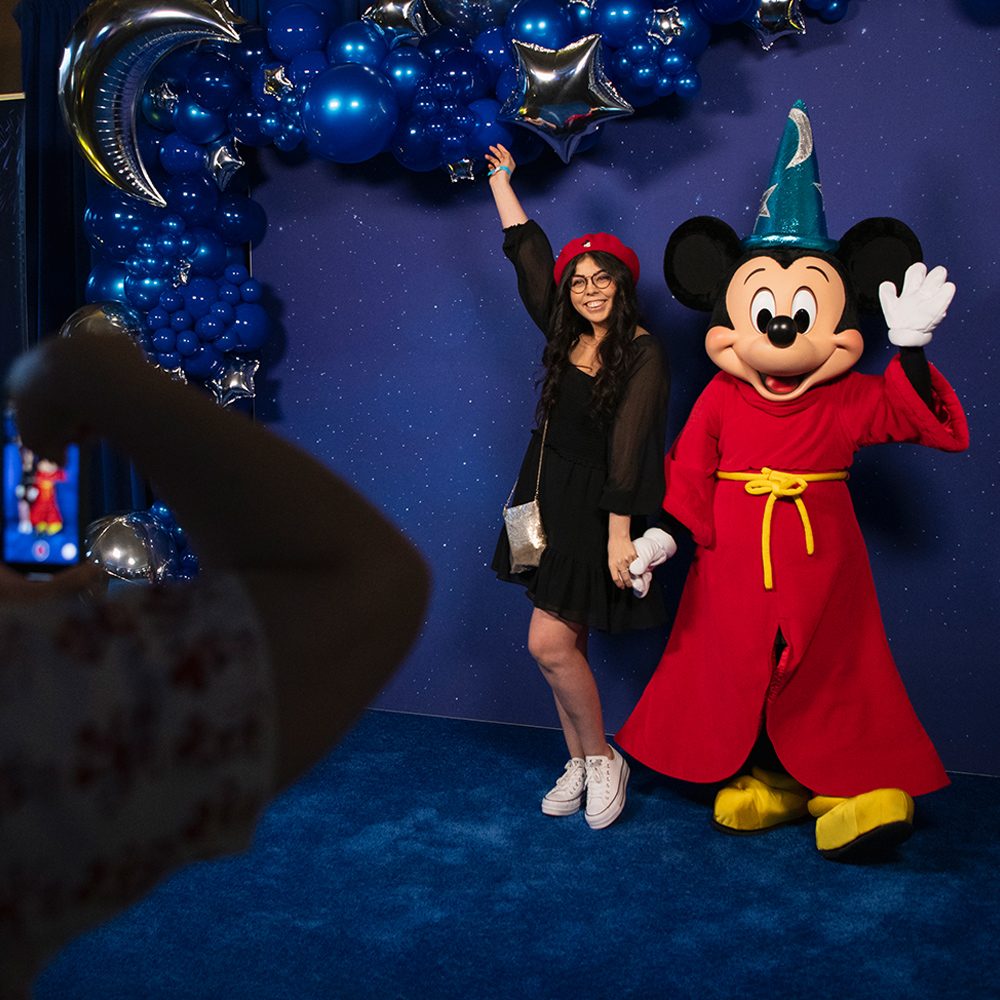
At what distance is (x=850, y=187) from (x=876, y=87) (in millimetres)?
252

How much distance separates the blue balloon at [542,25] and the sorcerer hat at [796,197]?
23.8 inches

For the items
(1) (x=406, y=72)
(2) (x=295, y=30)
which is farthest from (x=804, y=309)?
(2) (x=295, y=30)

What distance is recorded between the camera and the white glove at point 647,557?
2.81 m

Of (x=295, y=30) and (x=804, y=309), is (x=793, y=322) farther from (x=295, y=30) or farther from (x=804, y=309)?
(x=295, y=30)

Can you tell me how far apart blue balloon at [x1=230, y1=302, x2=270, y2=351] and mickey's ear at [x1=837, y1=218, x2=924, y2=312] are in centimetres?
164

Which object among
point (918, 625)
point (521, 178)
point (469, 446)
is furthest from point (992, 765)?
point (521, 178)

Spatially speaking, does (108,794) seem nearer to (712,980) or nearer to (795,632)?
(712,980)

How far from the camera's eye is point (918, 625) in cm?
323

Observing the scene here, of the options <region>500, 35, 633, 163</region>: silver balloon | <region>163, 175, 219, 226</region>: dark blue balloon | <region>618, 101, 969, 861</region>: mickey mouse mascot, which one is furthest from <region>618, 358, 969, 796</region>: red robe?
<region>163, 175, 219, 226</region>: dark blue balloon

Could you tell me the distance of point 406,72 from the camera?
3193 mm

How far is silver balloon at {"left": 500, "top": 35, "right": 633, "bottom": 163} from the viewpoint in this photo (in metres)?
2.98

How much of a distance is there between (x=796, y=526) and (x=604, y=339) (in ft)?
2.02

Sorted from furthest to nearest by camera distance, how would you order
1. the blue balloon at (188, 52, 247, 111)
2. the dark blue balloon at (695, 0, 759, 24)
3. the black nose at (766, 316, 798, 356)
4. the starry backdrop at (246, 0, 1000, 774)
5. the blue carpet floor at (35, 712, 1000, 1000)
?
the blue balloon at (188, 52, 247, 111), the starry backdrop at (246, 0, 1000, 774), the dark blue balloon at (695, 0, 759, 24), the black nose at (766, 316, 798, 356), the blue carpet floor at (35, 712, 1000, 1000)

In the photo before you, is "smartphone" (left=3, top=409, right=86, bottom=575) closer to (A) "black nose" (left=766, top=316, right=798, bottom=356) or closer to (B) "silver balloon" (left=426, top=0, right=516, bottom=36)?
(B) "silver balloon" (left=426, top=0, right=516, bottom=36)
